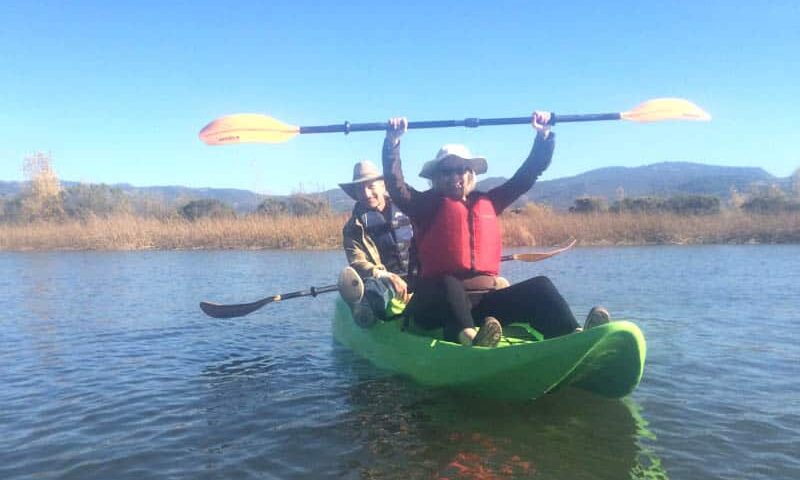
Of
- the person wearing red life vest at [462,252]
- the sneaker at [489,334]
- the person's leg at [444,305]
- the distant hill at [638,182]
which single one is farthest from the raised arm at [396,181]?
the distant hill at [638,182]

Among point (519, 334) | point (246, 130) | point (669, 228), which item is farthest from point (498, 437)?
point (669, 228)

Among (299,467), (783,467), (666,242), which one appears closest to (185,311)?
(299,467)

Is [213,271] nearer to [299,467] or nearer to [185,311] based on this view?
[185,311]

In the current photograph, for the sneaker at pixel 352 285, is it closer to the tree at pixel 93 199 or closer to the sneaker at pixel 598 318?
the sneaker at pixel 598 318

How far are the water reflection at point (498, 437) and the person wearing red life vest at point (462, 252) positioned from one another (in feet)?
1.74

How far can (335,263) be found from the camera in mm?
16469

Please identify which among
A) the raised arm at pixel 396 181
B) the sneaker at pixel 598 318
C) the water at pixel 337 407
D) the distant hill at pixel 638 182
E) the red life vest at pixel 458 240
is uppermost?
the distant hill at pixel 638 182

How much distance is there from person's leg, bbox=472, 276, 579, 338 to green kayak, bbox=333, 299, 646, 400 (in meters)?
0.12

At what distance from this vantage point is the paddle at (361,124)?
5.76 meters

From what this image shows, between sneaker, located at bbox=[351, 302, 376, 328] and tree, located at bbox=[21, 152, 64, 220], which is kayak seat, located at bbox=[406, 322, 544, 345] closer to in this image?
sneaker, located at bbox=[351, 302, 376, 328]

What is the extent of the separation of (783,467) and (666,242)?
1935cm

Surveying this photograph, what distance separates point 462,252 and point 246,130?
326 centimetres

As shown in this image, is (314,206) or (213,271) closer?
→ (213,271)

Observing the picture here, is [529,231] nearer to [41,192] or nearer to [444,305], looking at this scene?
[444,305]
